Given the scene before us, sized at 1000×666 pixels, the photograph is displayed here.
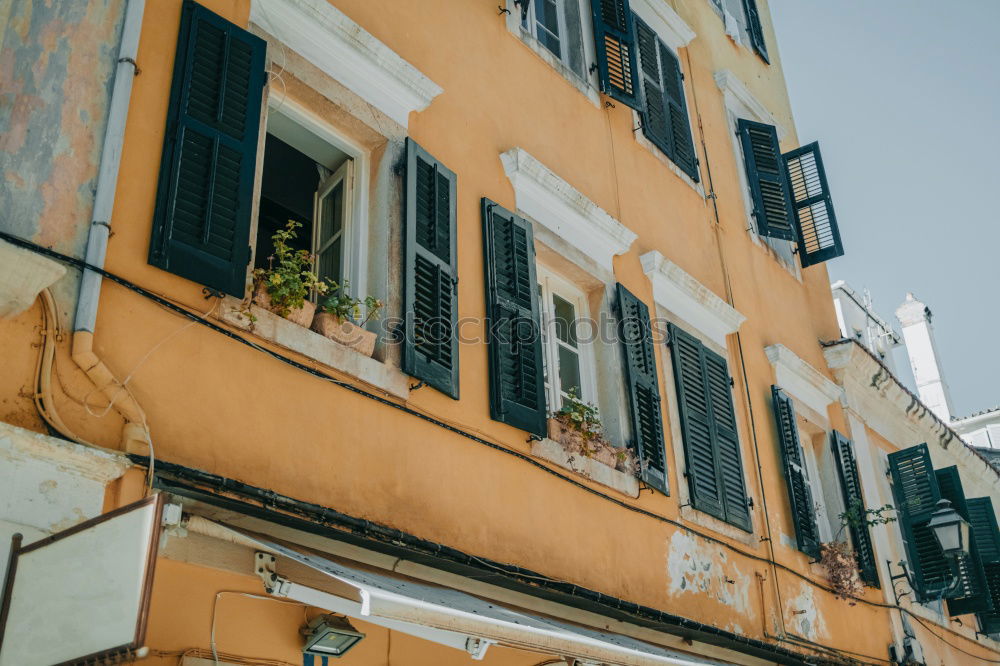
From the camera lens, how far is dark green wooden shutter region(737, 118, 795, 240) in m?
11.8

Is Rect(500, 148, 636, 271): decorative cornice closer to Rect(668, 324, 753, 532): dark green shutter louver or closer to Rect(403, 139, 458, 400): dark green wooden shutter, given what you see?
Rect(403, 139, 458, 400): dark green wooden shutter

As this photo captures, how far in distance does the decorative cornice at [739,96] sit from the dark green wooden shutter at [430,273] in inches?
244

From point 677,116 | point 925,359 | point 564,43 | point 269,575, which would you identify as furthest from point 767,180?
point 925,359

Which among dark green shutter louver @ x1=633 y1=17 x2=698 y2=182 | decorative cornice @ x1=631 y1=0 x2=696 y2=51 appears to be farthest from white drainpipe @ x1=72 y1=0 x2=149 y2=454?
decorative cornice @ x1=631 y1=0 x2=696 y2=51

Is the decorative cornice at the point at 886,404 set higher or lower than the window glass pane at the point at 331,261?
higher

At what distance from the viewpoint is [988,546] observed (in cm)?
1321

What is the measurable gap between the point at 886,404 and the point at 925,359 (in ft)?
50.1

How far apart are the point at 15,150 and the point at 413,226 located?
2.40 meters

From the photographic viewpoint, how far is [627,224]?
910 cm

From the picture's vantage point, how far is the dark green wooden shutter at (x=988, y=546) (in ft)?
42.9

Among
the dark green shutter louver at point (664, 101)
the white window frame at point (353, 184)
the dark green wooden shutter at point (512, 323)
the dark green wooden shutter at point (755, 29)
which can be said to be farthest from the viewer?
the dark green wooden shutter at point (755, 29)

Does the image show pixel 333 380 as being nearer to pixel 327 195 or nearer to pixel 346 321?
pixel 346 321

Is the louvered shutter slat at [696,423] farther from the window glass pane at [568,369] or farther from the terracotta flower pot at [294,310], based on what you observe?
the terracotta flower pot at [294,310]

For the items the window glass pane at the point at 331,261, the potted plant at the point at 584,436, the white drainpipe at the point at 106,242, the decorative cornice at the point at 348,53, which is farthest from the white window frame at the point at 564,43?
the white drainpipe at the point at 106,242
